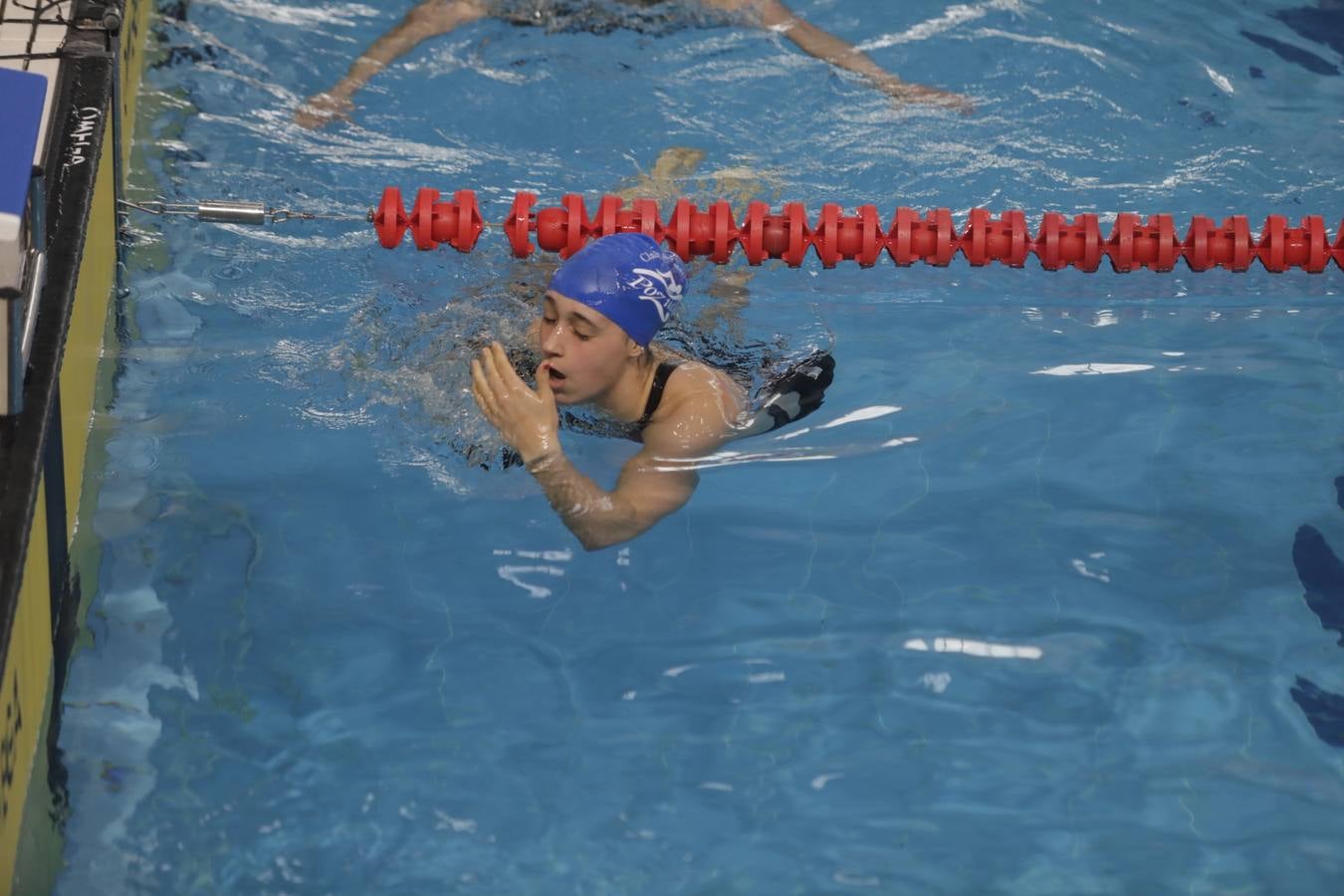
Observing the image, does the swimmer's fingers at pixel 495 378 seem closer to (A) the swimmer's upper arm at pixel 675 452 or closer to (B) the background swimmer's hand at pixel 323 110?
(A) the swimmer's upper arm at pixel 675 452

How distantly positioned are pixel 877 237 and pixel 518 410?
145cm

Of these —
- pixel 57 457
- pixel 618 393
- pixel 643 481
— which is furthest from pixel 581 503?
pixel 57 457

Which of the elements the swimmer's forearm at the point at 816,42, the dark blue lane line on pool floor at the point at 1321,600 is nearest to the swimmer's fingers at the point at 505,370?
the dark blue lane line on pool floor at the point at 1321,600

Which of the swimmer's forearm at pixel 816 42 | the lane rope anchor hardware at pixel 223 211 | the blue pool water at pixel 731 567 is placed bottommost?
the blue pool water at pixel 731 567

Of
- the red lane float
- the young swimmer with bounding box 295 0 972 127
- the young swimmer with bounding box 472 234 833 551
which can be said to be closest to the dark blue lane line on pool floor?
the red lane float

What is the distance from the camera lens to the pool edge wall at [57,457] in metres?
2.31

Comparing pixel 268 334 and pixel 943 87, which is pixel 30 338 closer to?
pixel 268 334

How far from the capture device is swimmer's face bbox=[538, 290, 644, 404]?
3.16m

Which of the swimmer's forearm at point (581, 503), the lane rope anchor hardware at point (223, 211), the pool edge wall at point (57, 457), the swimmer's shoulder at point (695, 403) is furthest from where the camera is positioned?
the lane rope anchor hardware at point (223, 211)

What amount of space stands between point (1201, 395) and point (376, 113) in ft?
9.74

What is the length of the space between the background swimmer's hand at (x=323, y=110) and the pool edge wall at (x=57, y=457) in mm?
1013

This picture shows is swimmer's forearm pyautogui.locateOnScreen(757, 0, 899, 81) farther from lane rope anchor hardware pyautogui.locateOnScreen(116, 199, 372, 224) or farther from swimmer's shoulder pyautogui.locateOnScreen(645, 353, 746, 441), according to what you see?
lane rope anchor hardware pyautogui.locateOnScreen(116, 199, 372, 224)

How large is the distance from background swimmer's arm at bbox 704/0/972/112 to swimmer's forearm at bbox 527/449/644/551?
2766 millimetres

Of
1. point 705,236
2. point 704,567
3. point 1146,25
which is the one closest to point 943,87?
point 1146,25
